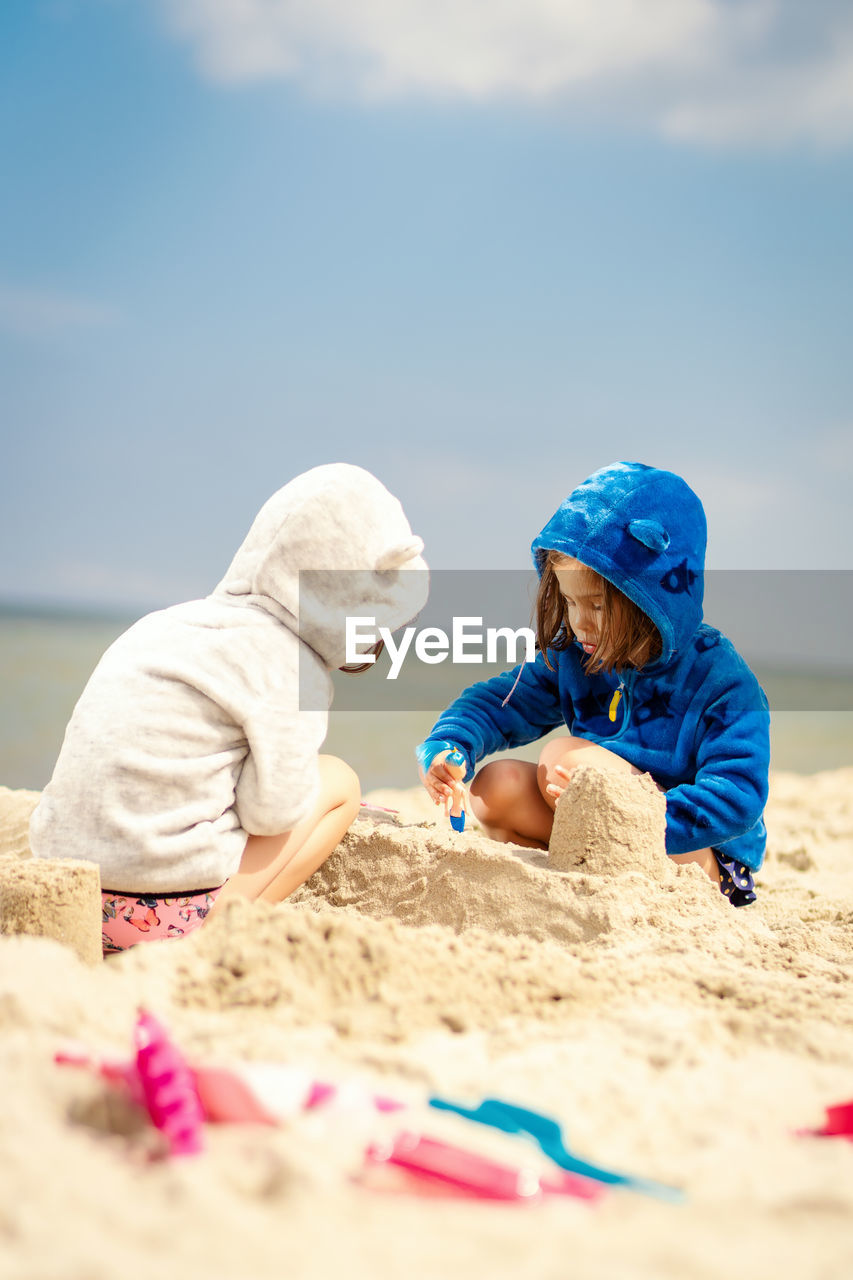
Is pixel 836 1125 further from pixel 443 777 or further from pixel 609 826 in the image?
pixel 443 777

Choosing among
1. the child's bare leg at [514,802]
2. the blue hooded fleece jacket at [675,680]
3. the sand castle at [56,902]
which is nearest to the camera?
the sand castle at [56,902]

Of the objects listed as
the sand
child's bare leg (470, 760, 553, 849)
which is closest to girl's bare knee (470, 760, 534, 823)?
child's bare leg (470, 760, 553, 849)

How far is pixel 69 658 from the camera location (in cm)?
959

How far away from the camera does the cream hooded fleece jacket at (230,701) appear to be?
1.76 m

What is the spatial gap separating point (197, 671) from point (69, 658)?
27.5 feet

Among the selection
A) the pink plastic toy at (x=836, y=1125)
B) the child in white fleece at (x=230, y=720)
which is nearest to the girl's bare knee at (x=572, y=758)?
the child in white fleece at (x=230, y=720)

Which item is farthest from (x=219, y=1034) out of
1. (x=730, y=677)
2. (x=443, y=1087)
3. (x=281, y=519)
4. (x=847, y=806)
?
(x=847, y=806)

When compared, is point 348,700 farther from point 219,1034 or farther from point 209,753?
point 219,1034

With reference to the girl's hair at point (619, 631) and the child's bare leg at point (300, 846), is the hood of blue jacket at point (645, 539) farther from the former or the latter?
the child's bare leg at point (300, 846)

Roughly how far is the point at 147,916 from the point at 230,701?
432 millimetres

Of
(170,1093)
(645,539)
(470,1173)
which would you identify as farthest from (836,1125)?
(645,539)

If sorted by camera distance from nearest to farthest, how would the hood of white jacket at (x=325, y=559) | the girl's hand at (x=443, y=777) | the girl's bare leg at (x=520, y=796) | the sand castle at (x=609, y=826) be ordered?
the hood of white jacket at (x=325, y=559) → the sand castle at (x=609, y=826) → the girl's hand at (x=443, y=777) → the girl's bare leg at (x=520, y=796)

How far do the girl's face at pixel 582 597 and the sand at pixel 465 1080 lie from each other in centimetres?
71

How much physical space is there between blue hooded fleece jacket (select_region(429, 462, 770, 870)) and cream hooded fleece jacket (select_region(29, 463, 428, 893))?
26.3 inches
